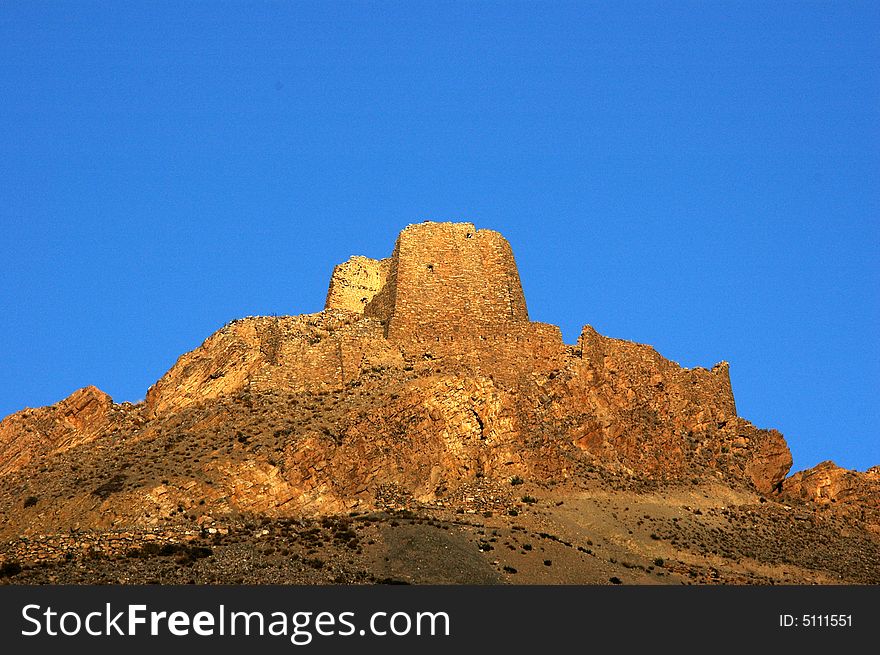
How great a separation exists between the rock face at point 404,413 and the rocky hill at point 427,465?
0.38 feet

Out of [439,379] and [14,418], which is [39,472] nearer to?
[14,418]

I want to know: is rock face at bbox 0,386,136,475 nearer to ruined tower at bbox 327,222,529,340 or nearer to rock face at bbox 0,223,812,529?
rock face at bbox 0,223,812,529

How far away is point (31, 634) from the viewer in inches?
1665

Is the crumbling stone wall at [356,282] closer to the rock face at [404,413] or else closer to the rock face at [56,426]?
the rock face at [404,413]

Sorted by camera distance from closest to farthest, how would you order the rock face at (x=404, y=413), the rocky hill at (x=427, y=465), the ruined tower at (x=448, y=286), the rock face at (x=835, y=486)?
the rocky hill at (x=427, y=465) < the rock face at (x=404, y=413) < the rock face at (x=835, y=486) < the ruined tower at (x=448, y=286)

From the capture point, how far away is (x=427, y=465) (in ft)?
209

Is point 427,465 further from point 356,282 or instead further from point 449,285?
point 356,282

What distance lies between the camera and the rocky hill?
5606 cm

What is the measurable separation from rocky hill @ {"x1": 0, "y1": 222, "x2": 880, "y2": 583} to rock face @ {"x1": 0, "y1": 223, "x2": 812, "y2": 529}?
115 millimetres

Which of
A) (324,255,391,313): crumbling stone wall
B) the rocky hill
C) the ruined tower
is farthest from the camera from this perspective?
(324,255,391,313): crumbling stone wall

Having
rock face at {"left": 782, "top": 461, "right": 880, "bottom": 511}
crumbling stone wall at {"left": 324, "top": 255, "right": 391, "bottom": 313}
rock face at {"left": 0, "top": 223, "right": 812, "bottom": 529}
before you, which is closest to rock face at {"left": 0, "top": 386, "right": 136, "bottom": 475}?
rock face at {"left": 0, "top": 223, "right": 812, "bottom": 529}

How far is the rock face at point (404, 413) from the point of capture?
203 ft

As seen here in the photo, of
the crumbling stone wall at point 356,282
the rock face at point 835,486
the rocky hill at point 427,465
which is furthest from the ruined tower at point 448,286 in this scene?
the rock face at point 835,486

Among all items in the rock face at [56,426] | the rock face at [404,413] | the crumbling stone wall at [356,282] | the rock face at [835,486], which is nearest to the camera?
the rock face at [404,413]
